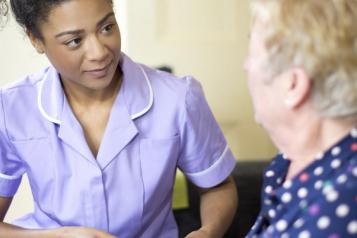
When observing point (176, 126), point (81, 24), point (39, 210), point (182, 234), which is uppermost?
point (81, 24)

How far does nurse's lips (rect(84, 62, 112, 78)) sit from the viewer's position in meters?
1.20

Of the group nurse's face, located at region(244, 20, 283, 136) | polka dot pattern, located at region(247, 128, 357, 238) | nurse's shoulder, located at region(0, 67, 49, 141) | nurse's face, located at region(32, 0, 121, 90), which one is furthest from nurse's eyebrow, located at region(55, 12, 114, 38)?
polka dot pattern, located at region(247, 128, 357, 238)

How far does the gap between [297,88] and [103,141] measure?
58cm

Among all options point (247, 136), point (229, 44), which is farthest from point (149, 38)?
point (247, 136)

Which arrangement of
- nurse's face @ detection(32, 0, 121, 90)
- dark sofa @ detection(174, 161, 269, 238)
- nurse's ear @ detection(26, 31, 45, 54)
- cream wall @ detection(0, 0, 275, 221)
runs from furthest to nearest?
cream wall @ detection(0, 0, 275, 221), dark sofa @ detection(174, 161, 269, 238), nurse's ear @ detection(26, 31, 45, 54), nurse's face @ detection(32, 0, 121, 90)

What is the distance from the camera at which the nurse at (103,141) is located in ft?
3.99

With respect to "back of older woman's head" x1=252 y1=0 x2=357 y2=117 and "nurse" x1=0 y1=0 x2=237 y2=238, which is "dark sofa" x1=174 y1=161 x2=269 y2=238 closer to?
"nurse" x1=0 y1=0 x2=237 y2=238

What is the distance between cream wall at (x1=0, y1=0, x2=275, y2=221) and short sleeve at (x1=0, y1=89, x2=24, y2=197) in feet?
2.86

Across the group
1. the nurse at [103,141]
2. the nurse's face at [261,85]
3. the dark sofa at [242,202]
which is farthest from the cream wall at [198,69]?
the nurse's face at [261,85]

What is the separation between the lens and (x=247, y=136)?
7.70 ft

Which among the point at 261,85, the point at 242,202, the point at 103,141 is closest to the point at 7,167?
the point at 103,141

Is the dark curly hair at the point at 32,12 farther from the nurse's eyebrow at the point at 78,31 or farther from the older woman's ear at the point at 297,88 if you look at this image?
the older woman's ear at the point at 297,88

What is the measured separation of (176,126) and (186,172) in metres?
0.13

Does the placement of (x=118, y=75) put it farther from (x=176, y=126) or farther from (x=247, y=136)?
(x=247, y=136)
